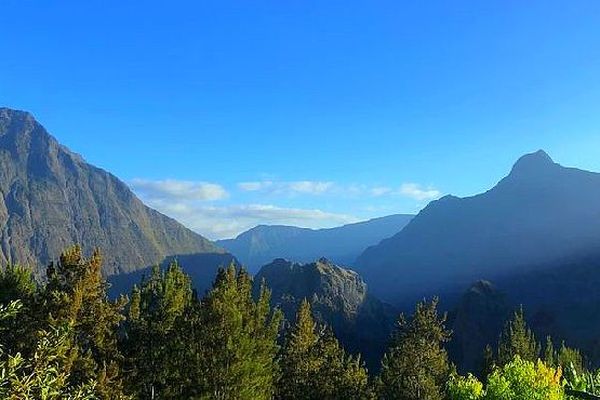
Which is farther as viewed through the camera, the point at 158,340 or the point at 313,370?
the point at 313,370

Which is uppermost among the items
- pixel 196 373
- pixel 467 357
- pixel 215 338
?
pixel 215 338

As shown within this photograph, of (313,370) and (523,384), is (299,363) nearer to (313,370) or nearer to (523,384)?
(313,370)

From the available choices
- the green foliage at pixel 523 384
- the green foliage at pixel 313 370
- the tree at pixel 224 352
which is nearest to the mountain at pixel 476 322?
the green foliage at pixel 313 370

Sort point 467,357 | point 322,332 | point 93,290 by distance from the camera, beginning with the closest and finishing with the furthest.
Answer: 1. point 93,290
2. point 322,332
3. point 467,357

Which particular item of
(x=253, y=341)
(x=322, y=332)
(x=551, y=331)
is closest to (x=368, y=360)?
(x=551, y=331)

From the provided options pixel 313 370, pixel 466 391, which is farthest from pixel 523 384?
pixel 313 370

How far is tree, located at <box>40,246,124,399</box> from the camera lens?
1225 inches

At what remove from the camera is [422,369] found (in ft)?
199

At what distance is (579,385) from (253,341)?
3239 centimetres

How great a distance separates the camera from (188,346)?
135 ft

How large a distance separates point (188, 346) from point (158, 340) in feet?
7.34

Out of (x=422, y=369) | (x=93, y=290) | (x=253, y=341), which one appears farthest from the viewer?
(x=422, y=369)

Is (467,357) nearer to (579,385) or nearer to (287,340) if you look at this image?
(287,340)

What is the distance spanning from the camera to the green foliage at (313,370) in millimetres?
59062
